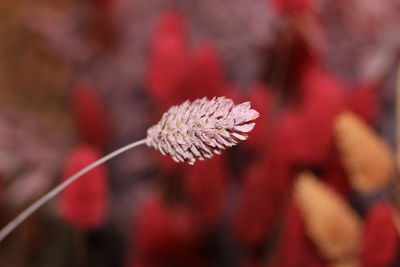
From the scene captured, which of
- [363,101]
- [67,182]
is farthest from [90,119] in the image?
[67,182]

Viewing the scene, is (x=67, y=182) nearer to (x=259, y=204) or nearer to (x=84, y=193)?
(x=84, y=193)

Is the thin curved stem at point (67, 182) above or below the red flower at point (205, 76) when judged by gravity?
below

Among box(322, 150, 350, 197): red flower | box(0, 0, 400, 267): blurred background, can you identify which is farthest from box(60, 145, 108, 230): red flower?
box(322, 150, 350, 197): red flower

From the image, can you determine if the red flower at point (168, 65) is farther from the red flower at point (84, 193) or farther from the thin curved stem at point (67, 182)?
the thin curved stem at point (67, 182)

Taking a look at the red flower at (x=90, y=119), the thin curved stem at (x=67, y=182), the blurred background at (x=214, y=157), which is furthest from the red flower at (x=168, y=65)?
the thin curved stem at (x=67, y=182)

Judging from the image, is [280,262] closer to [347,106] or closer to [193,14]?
[347,106]

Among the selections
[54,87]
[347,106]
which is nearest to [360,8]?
[347,106]
